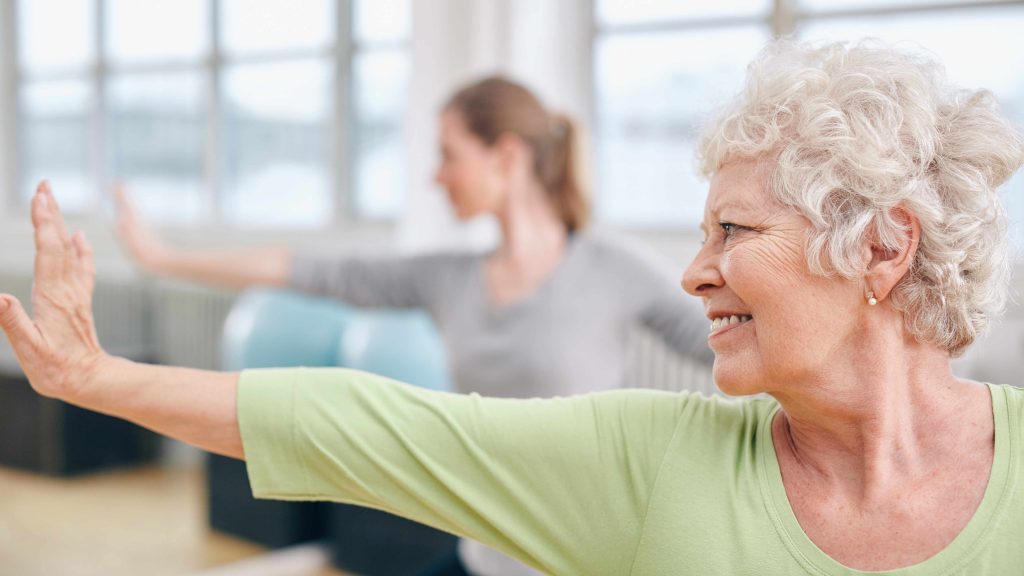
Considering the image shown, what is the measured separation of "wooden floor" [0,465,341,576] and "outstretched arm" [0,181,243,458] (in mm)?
2828

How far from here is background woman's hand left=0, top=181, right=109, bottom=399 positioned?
116 centimetres

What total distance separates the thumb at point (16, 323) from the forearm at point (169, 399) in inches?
3.0

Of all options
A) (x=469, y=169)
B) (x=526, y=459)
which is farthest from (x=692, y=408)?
(x=469, y=169)

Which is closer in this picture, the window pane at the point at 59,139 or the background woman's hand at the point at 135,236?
the background woman's hand at the point at 135,236

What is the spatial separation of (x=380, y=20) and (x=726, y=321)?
438 cm

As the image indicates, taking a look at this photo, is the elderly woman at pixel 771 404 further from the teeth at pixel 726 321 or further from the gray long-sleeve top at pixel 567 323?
the gray long-sleeve top at pixel 567 323

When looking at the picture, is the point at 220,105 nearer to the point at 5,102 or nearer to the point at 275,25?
the point at 275,25

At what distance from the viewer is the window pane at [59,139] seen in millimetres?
6762

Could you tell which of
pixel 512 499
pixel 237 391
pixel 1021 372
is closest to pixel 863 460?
pixel 512 499

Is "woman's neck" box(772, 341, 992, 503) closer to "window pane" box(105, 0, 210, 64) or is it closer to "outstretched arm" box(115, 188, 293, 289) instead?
"outstretched arm" box(115, 188, 293, 289)

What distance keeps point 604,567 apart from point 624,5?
348 cm

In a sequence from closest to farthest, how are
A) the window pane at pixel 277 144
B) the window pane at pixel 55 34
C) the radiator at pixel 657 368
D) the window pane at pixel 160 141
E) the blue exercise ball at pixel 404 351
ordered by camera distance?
1. the blue exercise ball at pixel 404 351
2. the radiator at pixel 657 368
3. the window pane at pixel 277 144
4. the window pane at pixel 160 141
5. the window pane at pixel 55 34

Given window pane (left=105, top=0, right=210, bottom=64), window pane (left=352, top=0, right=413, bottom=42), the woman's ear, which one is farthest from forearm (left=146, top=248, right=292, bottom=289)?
window pane (left=105, top=0, right=210, bottom=64)

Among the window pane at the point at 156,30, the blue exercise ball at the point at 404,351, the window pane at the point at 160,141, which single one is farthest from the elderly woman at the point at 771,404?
the window pane at the point at 160,141
